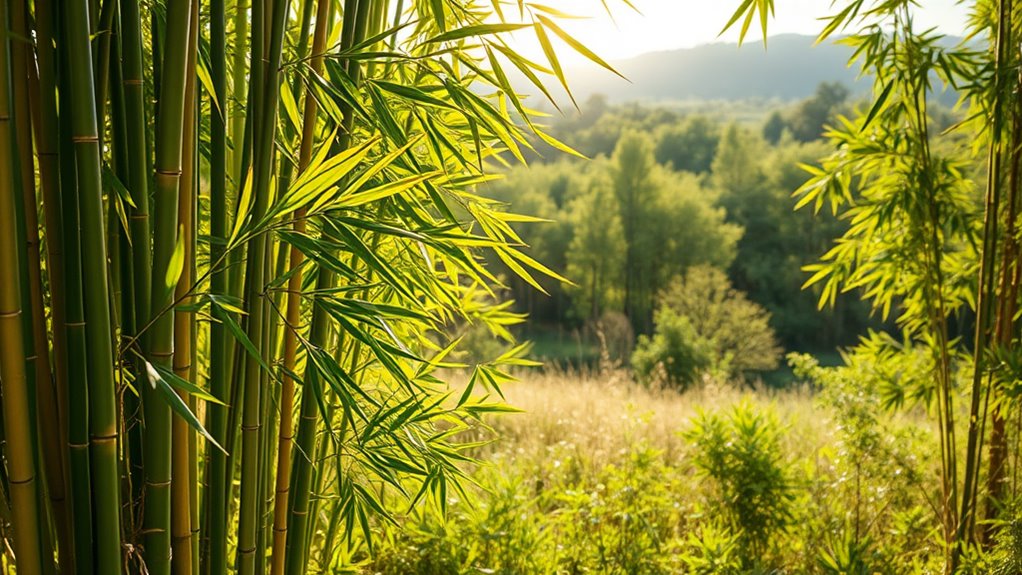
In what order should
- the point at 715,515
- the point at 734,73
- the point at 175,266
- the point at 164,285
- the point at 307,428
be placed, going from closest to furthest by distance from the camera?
the point at 175,266, the point at 164,285, the point at 307,428, the point at 715,515, the point at 734,73

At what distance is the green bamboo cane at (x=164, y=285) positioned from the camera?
2.83 ft

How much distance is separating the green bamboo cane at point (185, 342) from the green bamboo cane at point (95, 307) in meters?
0.08

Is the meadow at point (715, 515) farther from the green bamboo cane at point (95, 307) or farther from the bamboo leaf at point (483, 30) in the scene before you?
the bamboo leaf at point (483, 30)

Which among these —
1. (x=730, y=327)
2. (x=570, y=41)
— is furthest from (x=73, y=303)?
(x=730, y=327)

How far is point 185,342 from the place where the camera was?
1011mm

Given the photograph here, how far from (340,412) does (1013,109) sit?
2.26 m

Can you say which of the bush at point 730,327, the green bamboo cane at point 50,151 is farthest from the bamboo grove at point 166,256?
the bush at point 730,327

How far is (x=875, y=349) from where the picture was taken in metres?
3.05

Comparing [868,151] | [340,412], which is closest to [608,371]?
[868,151]

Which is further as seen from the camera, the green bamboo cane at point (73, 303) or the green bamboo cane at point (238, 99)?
the green bamboo cane at point (238, 99)

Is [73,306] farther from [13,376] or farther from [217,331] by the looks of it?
[217,331]

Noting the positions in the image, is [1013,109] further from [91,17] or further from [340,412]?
[91,17]

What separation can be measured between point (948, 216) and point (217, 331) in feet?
8.59

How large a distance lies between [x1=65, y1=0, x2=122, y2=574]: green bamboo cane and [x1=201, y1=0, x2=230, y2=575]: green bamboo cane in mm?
136
